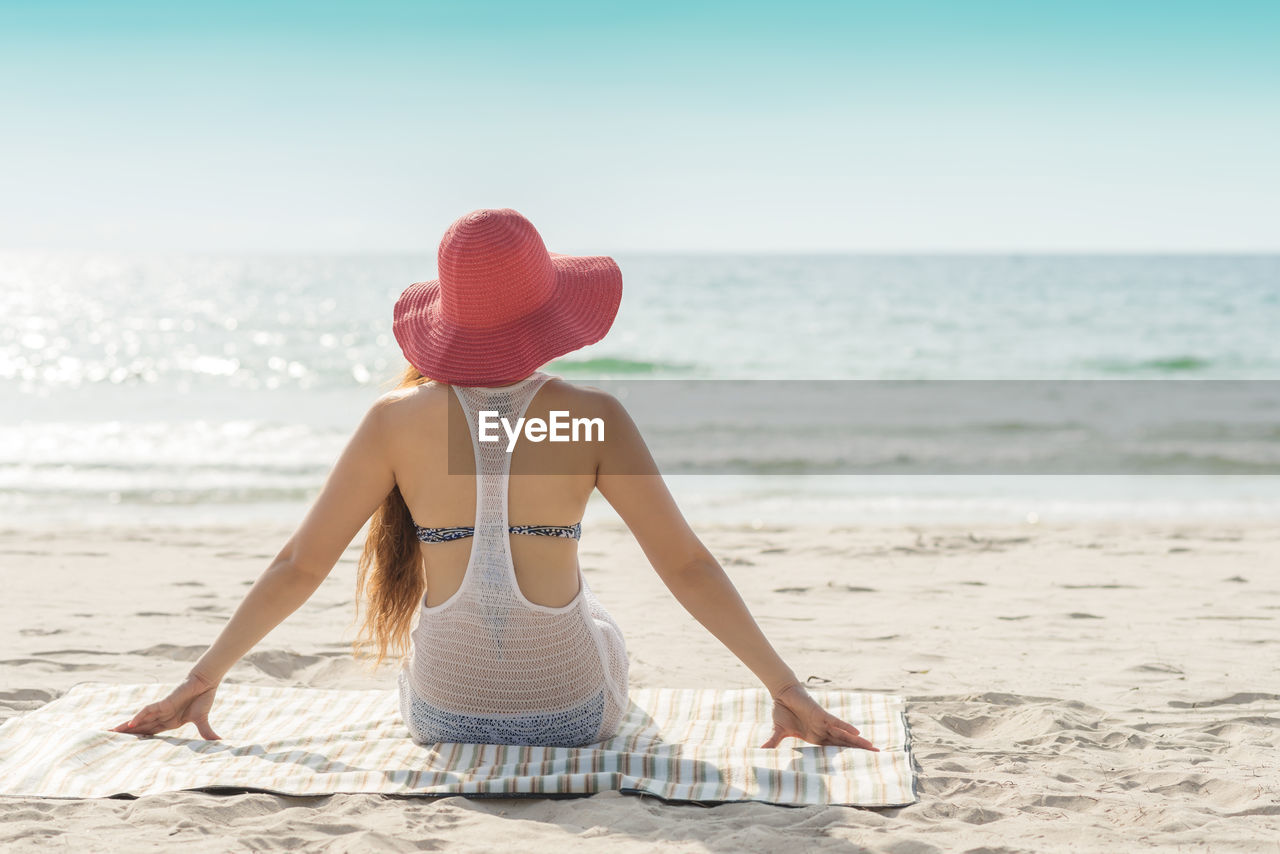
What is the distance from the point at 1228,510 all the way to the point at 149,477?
8511 mm

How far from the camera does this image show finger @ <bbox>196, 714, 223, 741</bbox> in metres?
2.86

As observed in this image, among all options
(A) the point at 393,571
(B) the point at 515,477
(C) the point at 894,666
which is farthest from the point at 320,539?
(C) the point at 894,666

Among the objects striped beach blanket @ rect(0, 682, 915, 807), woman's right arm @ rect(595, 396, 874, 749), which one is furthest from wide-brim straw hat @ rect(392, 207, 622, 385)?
striped beach blanket @ rect(0, 682, 915, 807)

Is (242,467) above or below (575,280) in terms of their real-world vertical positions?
below

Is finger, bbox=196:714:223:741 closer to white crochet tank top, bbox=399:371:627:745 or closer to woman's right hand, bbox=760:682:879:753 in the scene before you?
white crochet tank top, bbox=399:371:627:745

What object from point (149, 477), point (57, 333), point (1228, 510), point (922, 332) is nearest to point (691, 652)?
point (1228, 510)

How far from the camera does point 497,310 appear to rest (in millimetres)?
2549

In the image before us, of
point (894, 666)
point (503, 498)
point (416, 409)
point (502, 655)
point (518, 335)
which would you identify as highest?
point (518, 335)

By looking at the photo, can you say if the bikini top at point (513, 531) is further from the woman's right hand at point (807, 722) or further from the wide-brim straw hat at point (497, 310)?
the woman's right hand at point (807, 722)

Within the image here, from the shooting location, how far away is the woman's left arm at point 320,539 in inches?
103

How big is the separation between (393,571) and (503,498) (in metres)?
0.48

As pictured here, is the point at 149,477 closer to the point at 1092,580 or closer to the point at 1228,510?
the point at 1092,580

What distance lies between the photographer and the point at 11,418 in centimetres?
1308

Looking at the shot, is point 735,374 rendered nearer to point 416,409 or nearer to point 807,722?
point 807,722
